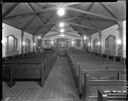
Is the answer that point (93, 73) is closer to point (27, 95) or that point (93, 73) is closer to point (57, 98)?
point (57, 98)

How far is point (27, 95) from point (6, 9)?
216 inches

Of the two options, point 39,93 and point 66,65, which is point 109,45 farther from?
point 39,93

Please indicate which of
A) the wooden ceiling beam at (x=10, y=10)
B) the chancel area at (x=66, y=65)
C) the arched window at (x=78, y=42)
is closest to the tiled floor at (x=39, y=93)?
the chancel area at (x=66, y=65)

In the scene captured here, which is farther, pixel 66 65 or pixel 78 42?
pixel 78 42

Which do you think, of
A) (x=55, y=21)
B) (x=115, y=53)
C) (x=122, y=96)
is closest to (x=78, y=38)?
(x=55, y=21)

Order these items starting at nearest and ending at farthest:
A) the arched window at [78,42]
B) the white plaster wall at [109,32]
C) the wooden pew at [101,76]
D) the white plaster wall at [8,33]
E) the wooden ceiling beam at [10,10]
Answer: the wooden pew at [101,76] < the wooden ceiling beam at [10,10] < the white plaster wall at [8,33] < the white plaster wall at [109,32] < the arched window at [78,42]

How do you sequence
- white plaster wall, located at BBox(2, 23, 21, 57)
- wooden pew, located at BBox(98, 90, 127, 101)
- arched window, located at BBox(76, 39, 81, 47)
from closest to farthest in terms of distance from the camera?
1. wooden pew, located at BBox(98, 90, 127, 101)
2. white plaster wall, located at BBox(2, 23, 21, 57)
3. arched window, located at BBox(76, 39, 81, 47)

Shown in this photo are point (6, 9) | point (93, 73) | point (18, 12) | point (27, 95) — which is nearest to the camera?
point (93, 73)

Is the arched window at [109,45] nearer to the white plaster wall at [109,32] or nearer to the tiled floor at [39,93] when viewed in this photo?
the white plaster wall at [109,32]

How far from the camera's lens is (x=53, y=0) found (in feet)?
3.35

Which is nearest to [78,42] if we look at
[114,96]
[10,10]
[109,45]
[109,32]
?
[109,45]

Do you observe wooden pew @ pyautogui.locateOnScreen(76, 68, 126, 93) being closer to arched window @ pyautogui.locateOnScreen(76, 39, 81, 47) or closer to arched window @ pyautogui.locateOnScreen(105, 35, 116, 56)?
arched window @ pyautogui.locateOnScreen(105, 35, 116, 56)

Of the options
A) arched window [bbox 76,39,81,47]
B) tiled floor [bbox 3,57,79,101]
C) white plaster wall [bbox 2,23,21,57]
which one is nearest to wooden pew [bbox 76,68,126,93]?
tiled floor [bbox 3,57,79,101]

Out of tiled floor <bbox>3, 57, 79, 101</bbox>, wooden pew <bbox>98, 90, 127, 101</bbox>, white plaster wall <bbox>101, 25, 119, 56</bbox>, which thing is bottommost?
tiled floor <bbox>3, 57, 79, 101</bbox>
